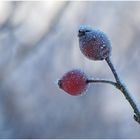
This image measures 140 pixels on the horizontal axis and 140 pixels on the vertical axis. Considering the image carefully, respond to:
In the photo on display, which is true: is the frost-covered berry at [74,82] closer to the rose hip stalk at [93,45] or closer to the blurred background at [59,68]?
the rose hip stalk at [93,45]

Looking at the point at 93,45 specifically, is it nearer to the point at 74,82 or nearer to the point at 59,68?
the point at 74,82

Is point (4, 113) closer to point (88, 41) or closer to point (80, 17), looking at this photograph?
point (80, 17)

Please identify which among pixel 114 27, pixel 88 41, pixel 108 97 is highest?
pixel 114 27

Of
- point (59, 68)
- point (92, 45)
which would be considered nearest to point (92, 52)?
point (92, 45)

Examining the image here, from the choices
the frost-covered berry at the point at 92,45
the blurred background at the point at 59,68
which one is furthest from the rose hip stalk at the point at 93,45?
the blurred background at the point at 59,68

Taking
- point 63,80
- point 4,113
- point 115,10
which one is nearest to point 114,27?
point 115,10

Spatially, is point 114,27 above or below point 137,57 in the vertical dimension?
above
